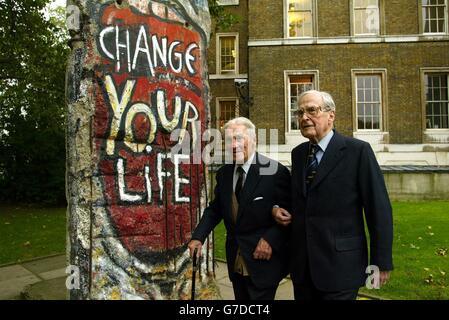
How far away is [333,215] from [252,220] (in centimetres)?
62

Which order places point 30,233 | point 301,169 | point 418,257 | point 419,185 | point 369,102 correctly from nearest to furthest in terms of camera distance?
point 301,169, point 418,257, point 30,233, point 419,185, point 369,102

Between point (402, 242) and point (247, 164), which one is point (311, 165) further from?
point (402, 242)

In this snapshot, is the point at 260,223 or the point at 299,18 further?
the point at 299,18

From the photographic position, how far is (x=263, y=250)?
2773mm

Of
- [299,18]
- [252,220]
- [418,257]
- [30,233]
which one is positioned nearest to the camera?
[252,220]

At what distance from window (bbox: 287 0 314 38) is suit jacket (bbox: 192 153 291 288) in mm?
15605

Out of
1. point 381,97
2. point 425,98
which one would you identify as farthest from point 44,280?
point 425,98

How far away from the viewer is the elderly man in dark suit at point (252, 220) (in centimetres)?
284

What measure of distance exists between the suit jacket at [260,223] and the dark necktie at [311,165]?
0.28 metres

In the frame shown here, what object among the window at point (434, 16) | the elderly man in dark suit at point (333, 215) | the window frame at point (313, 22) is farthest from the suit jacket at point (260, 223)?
the window at point (434, 16)

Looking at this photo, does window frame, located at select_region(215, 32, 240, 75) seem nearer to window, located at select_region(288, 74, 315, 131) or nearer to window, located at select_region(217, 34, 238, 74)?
window, located at select_region(217, 34, 238, 74)

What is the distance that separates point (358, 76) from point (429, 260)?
12.3 m

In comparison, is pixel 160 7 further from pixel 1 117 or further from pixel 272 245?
pixel 1 117

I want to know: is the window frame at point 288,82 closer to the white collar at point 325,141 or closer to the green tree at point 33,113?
the green tree at point 33,113
